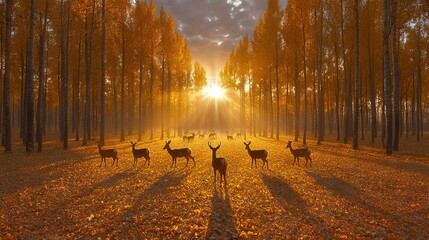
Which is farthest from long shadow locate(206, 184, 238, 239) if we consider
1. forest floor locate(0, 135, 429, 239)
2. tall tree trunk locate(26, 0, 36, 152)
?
tall tree trunk locate(26, 0, 36, 152)

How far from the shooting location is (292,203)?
25.9 feet

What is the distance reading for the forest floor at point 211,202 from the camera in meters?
5.95

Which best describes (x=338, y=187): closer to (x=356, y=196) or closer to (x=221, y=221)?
(x=356, y=196)

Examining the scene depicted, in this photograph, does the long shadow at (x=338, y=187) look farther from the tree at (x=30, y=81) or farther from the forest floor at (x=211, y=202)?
the tree at (x=30, y=81)

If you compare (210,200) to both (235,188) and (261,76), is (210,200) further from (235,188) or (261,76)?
(261,76)

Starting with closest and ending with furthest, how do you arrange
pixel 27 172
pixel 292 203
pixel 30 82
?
pixel 292 203 < pixel 27 172 < pixel 30 82

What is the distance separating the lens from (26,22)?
70.7 ft

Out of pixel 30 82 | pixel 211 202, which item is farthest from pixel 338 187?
pixel 30 82

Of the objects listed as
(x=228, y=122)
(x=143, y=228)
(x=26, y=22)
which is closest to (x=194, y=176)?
(x=143, y=228)

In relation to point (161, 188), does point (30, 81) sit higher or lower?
higher

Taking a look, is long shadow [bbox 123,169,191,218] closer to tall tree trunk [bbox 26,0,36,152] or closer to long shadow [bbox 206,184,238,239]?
long shadow [bbox 206,184,238,239]

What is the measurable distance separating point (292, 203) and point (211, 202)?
241cm

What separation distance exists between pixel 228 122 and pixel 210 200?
86760 millimetres

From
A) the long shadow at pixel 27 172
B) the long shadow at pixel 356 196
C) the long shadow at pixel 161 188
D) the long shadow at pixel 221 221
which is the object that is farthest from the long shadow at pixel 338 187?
the long shadow at pixel 27 172
